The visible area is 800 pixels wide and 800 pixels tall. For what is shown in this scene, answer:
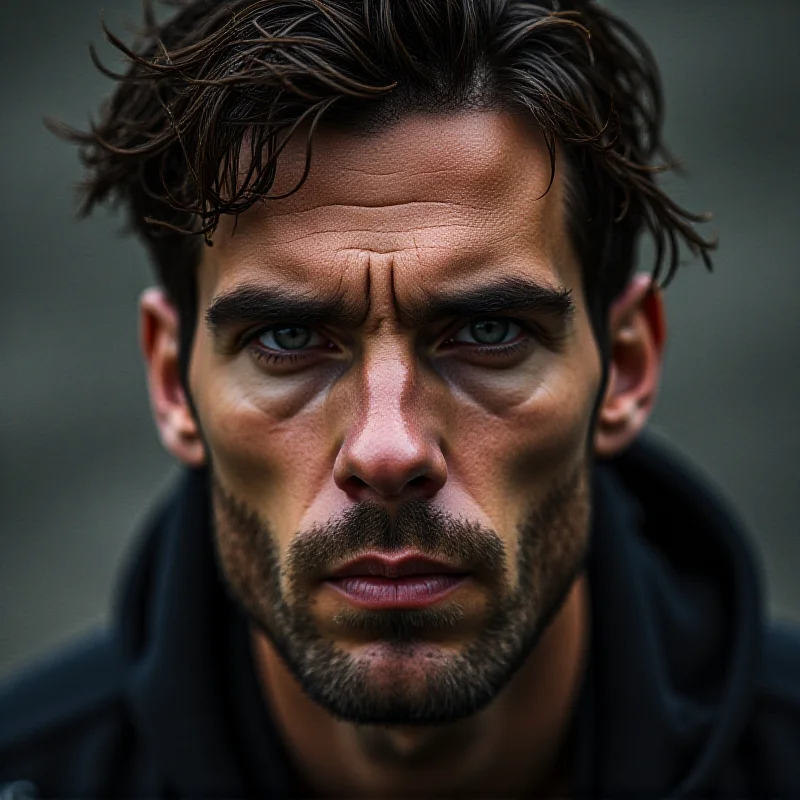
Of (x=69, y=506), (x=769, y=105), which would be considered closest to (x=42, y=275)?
(x=69, y=506)

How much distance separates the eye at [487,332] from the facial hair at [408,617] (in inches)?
13.8

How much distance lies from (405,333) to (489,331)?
0.21m

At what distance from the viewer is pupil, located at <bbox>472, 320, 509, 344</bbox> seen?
9.39 feet

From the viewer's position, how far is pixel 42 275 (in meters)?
8.63

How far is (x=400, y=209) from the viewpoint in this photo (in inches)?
109

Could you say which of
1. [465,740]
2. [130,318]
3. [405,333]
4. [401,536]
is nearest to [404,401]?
[405,333]

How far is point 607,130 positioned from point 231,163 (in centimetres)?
85

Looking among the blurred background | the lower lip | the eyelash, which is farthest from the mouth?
the blurred background

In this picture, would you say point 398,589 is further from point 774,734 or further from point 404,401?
point 774,734

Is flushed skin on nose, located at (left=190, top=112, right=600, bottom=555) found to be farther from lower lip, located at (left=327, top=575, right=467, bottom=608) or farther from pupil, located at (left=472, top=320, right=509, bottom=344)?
lower lip, located at (left=327, top=575, right=467, bottom=608)

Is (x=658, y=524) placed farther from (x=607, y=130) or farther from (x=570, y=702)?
(x=607, y=130)

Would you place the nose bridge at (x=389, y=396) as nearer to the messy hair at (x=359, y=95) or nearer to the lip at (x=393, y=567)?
the lip at (x=393, y=567)

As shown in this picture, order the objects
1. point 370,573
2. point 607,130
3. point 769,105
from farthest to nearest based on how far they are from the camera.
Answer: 1. point 769,105
2. point 607,130
3. point 370,573

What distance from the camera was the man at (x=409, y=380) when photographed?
9.04 feet
